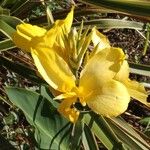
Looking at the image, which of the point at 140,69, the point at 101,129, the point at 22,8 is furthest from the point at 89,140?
the point at 22,8

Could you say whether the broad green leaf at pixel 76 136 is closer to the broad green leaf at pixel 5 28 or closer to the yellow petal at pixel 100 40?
the yellow petal at pixel 100 40

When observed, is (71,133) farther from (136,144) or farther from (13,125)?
(13,125)

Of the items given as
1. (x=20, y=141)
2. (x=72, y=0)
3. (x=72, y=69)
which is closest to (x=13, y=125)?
A: (x=20, y=141)

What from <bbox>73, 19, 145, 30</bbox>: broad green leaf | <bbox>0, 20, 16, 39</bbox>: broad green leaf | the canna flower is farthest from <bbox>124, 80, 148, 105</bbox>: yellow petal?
<bbox>73, 19, 145, 30</bbox>: broad green leaf

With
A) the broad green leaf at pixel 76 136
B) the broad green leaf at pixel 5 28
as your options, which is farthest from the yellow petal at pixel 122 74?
the broad green leaf at pixel 5 28

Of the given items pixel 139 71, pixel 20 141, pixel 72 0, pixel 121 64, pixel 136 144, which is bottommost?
pixel 20 141
